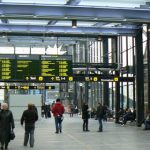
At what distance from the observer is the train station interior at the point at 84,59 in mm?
19328

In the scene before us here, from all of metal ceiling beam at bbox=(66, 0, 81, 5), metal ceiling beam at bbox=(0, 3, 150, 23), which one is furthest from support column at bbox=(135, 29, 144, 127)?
metal ceiling beam at bbox=(66, 0, 81, 5)

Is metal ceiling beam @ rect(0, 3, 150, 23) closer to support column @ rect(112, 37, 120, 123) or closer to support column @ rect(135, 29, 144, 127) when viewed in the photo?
support column @ rect(135, 29, 144, 127)

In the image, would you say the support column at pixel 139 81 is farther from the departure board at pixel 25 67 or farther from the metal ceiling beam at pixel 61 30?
the departure board at pixel 25 67

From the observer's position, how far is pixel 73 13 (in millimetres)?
19984

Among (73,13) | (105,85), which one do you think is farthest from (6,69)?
(105,85)

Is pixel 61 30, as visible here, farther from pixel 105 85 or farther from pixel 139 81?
pixel 105 85

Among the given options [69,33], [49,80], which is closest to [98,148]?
[49,80]

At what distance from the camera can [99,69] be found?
28406mm

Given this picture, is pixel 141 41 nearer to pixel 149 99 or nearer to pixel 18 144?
pixel 149 99

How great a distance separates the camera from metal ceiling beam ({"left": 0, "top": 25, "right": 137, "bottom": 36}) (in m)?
27.2

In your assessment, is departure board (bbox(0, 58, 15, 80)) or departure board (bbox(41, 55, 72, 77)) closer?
departure board (bbox(0, 58, 15, 80))

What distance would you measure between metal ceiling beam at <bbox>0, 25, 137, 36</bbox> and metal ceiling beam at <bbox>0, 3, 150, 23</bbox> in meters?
6.88

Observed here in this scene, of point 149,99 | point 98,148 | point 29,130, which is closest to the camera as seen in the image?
point 98,148

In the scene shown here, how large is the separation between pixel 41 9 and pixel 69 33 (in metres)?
8.91
